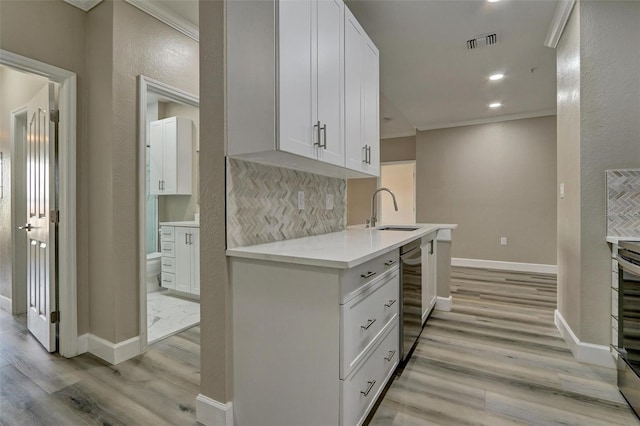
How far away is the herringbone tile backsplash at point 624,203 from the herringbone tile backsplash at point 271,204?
76.5 inches

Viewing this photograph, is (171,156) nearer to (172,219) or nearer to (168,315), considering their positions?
(172,219)

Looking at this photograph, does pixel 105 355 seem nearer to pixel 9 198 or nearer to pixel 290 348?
pixel 290 348

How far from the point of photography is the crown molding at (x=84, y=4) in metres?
2.28

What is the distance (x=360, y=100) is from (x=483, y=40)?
167cm

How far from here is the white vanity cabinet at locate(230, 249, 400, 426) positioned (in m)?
1.28

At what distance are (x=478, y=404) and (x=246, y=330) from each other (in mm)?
1362

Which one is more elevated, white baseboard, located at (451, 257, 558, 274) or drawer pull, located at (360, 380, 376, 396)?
drawer pull, located at (360, 380, 376, 396)

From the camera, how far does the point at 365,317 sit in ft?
4.82

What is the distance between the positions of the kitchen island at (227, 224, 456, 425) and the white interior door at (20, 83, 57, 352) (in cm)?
175

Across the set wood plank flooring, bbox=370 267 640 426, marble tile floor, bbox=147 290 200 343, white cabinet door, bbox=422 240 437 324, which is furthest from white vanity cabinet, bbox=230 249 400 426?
marble tile floor, bbox=147 290 200 343

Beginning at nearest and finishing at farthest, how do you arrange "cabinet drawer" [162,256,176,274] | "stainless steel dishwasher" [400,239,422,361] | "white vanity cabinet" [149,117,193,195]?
"stainless steel dishwasher" [400,239,422,361] → "cabinet drawer" [162,256,176,274] → "white vanity cabinet" [149,117,193,195]

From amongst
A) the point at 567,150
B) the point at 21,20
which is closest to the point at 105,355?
the point at 21,20

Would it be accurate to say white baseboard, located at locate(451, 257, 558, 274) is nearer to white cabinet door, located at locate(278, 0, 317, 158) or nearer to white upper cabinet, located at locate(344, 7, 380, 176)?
white upper cabinet, located at locate(344, 7, 380, 176)

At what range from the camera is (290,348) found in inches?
54.2
